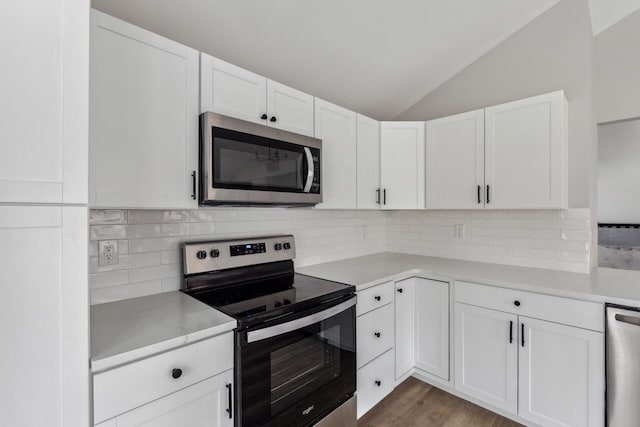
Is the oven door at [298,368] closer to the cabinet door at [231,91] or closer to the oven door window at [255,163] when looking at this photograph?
the oven door window at [255,163]

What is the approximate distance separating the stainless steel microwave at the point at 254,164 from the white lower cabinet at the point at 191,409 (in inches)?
30.1

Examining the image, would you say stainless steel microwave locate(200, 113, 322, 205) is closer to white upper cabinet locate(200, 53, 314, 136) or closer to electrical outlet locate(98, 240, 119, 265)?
white upper cabinet locate(200, 53, 314, 136)

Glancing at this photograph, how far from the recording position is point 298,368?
59.2 inches

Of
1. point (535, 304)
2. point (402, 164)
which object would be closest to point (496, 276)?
point (535, 304)

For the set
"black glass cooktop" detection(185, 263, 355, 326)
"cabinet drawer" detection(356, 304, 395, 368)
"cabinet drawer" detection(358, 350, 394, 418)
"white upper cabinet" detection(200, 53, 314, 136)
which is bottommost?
"cabinet drawer" detection(358, 350, 394, 418)

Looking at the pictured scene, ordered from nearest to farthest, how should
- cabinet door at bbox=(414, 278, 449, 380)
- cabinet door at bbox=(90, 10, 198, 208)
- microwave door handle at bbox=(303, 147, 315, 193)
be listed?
cabinet door at bbox=(90, 10, 198, 208), microwave door handle at bbox=(303, 147, 315, 193), cabinet door at bbox=(414, 278, 449, 380)

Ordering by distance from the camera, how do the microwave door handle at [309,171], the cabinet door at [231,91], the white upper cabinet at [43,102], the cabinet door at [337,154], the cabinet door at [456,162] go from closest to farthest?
the white upper cabinet at [43,102]
the cabinet door at [231,91]
the microwave door handle at [309,171]
the cabinet door at [337,154]
the cabinet door at [456,162]

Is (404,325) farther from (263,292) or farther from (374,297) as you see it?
(263,292)

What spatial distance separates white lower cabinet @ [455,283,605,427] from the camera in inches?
66.1

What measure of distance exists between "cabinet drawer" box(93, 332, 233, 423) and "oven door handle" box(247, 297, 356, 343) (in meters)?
0.10

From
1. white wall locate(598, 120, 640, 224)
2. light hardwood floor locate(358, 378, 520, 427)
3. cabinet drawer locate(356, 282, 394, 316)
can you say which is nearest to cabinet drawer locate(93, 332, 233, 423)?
cabinet drawer locate(356, 282, 394, 316)

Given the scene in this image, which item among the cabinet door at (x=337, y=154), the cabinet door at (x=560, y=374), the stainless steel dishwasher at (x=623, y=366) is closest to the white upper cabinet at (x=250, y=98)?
the cabinet door at (x=337, y=154)

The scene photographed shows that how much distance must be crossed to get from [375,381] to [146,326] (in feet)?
4.85

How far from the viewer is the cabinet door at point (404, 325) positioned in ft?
7.36
